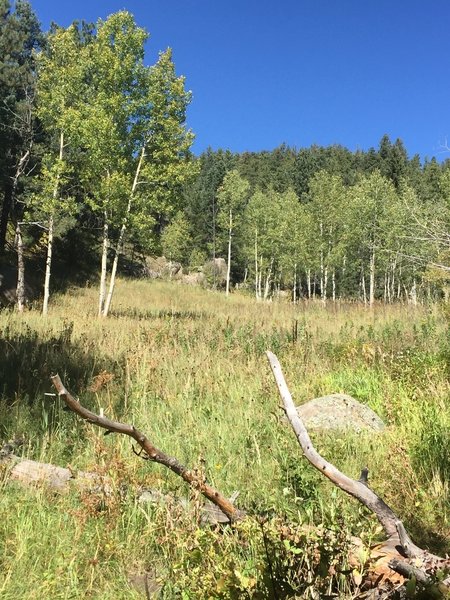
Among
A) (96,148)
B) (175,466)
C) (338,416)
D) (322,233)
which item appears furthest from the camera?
(322,233)

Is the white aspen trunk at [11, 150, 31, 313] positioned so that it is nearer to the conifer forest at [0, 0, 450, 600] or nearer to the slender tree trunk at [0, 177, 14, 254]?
the slender tree trunk at [0, 177, 14, 254]

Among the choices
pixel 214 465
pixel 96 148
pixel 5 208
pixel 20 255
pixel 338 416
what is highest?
pixel 96 148

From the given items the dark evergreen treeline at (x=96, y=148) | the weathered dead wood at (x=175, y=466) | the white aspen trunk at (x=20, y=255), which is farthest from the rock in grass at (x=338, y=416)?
the white aspen trunk at (x=20, y=255)

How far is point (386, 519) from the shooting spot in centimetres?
203

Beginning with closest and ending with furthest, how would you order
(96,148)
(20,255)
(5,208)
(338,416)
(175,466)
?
(175,466) < (338,416) < (96,148) < (20,255) < (5,208)

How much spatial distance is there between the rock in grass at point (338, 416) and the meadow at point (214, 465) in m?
0.19

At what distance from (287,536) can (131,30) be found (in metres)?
19.6

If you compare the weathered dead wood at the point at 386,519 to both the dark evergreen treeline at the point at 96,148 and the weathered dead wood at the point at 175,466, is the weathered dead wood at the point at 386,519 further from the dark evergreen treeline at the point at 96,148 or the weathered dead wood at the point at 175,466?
the dark evergreen treeline at the point at 96,148

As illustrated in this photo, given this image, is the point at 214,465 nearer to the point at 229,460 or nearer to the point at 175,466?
the point at 229,460

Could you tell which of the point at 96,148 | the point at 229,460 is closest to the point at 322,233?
the point at 96,148

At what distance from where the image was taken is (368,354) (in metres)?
6.98

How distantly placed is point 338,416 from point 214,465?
1.57 meters

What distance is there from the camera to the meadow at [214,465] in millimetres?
2115

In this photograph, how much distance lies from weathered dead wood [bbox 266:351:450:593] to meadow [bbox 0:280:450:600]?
0.08 m
